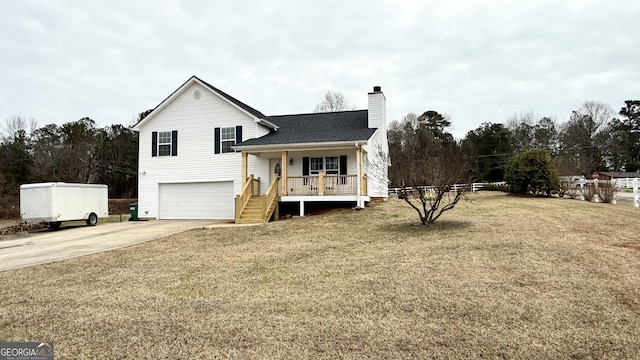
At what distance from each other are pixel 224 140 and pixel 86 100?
27.8m

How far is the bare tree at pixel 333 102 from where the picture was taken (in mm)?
45688

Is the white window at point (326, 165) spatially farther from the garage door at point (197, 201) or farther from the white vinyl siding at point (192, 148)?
the garage door at point (197, 201)

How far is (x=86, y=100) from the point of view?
3938 centimetres

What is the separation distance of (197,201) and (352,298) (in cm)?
1563

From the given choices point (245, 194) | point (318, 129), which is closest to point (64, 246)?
point (245, 194)

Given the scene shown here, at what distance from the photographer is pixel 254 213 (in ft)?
53.3

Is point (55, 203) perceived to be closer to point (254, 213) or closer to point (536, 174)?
point (254, 213)

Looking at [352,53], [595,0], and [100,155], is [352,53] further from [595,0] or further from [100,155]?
[100,155]

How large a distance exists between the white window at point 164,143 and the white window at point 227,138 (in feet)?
9.75

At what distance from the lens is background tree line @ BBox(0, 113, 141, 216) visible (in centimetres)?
4466

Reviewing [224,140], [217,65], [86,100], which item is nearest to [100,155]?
[86,100]

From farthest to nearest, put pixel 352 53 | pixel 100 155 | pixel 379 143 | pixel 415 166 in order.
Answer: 1. pixel 100 155
2. pixel 352 53
3. pixel 379 143
4. pixel 415 166

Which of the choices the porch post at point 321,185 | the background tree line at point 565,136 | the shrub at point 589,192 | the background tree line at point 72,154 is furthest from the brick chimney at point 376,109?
the background tree line at point 72,154

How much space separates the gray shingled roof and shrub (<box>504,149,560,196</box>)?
8.77m
